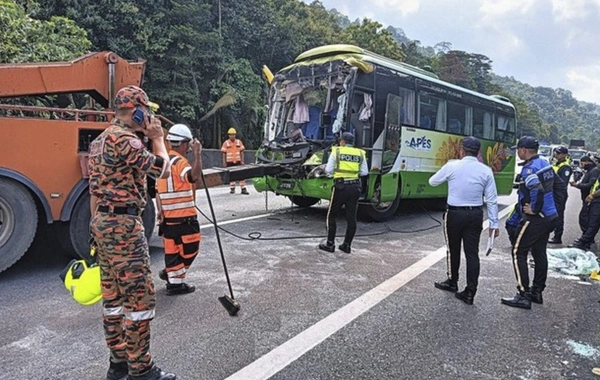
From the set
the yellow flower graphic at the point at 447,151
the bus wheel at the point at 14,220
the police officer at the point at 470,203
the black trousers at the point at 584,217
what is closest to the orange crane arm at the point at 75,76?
the bus wheel at the point at 14,220

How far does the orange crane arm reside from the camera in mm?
4879

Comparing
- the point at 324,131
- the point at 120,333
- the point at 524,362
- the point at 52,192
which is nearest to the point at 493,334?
the point at 524,362

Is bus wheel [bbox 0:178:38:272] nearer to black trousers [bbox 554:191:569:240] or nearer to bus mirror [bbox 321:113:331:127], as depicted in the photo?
bus mirror [bbox 321:113:331:127]

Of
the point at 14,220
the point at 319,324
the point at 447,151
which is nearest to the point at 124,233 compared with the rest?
the point at 319,324

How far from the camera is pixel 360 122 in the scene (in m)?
8.16

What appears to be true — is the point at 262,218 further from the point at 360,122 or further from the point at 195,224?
the point at 195,224

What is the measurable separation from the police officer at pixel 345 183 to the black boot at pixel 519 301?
2337 millimetres

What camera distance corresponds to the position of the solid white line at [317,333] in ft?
9.71

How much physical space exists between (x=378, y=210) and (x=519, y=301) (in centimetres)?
455

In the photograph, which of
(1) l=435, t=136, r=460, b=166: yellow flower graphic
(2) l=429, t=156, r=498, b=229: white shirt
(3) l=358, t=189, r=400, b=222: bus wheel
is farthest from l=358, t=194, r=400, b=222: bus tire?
(2) l=429, t=156, r=498, b=229: white shirt

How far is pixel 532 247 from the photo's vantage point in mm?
4512

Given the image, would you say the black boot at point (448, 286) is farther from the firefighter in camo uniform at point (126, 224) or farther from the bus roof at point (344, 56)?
the bus roof at point (344, 56)

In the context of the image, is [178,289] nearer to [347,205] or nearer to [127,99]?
[127,99]

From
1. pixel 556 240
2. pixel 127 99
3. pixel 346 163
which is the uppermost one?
pixel 127 99
